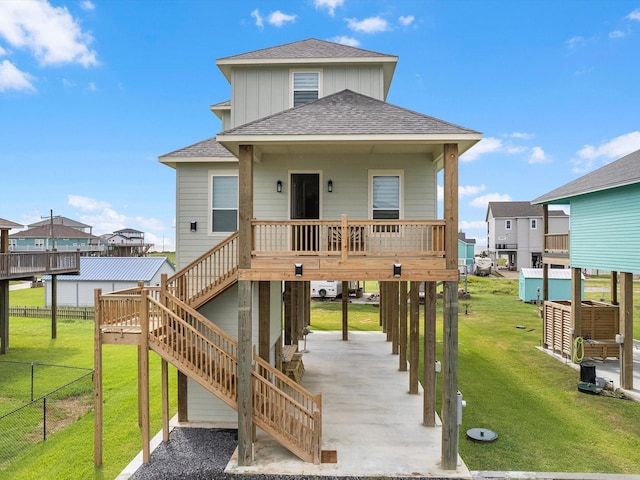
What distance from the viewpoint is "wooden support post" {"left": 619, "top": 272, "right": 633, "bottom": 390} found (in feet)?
41.1

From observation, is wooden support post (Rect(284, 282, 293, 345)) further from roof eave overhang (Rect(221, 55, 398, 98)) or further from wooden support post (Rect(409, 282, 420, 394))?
roof eave overhang (Rect(221, 55, 398, 98))

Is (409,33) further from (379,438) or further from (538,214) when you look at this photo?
(538,214)

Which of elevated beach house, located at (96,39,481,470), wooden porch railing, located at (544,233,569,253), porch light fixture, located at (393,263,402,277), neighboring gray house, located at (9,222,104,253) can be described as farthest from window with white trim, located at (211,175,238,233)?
neighboring gray house, located at (9,222,104,253)

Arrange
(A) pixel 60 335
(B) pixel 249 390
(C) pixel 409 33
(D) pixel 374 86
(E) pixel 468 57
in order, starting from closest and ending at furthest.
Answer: (B) pixel 249 390 → (D) pixel 374 86 → (A) pixel 60 335 → (C) pixel 409 33 → (E) pixel 468 57

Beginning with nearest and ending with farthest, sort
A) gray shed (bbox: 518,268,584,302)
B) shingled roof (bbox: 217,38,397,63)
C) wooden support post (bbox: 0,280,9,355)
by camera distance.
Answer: shingled roof (bbox: 217,38,397,63) → wooden support post (bbox: 0,280,9,355) → gray shed (bbox: 518,268,584,302)

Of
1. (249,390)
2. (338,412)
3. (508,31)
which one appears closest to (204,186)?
(249,390)

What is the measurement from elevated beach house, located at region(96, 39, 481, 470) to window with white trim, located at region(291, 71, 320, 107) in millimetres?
31

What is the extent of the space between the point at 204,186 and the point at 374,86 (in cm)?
594

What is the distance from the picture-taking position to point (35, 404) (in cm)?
1153

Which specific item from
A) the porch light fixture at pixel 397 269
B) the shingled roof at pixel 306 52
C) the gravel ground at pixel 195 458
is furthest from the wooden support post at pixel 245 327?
the shingled roof at pixel 306 52

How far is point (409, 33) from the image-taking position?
915 inches

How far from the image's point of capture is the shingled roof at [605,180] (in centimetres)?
1305

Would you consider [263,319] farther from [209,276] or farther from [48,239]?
[48,239]

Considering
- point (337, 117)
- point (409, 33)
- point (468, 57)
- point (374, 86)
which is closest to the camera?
point (337, 117)
